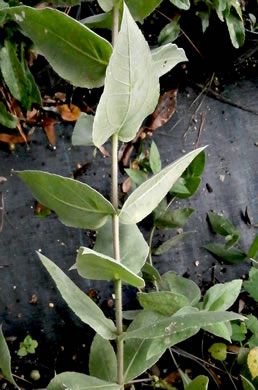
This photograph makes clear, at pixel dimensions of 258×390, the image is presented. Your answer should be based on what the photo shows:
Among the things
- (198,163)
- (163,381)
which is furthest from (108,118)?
(163,381)

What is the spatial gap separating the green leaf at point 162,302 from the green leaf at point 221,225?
0.46 metres

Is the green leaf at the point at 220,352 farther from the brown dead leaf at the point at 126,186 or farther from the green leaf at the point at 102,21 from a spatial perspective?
the green leaf at the point at 102,21

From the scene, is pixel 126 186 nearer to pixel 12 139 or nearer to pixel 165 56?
pixel 12 139

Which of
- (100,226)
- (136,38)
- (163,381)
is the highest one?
(136,38)

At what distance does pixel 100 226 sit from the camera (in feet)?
2.60

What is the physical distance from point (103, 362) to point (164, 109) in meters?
0.72

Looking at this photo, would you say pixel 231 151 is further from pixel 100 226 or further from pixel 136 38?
pixel 136 38

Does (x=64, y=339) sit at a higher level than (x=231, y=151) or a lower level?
lower

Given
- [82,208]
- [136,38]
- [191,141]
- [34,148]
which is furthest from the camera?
[191,141]

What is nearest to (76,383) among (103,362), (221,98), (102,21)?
(103,362)

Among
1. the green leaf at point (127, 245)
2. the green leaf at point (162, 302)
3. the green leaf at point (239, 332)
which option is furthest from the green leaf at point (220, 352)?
the green leaf at point (127, 245)

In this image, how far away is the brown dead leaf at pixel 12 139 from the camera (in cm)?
128

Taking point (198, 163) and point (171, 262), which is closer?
point (198, 163)

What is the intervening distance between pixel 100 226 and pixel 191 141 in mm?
690
